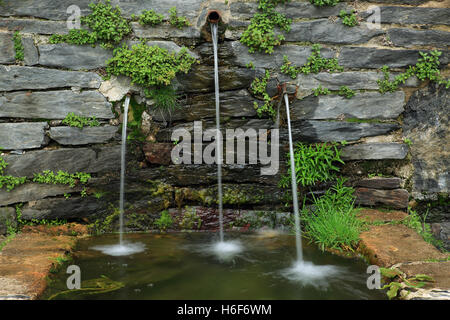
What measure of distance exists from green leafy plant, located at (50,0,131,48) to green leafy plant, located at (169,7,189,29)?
0.46m

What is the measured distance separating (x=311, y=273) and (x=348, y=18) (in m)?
2.71

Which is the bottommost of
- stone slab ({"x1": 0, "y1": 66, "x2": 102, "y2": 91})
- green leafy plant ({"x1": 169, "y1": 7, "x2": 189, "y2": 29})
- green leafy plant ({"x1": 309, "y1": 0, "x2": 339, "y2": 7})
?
→ stone slab ({"x1": 0, "y1": 66, "x2": 102, "y2": 91})

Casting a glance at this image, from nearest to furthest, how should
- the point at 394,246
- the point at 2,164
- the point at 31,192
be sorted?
the point at 394,246, the point at 2,164, the point at 31,192

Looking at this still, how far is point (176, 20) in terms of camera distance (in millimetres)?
3887

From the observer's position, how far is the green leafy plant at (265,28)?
3.89m

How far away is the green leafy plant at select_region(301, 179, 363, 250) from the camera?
3320 mm

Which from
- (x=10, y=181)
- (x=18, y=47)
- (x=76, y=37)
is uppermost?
(x=76, y=37)

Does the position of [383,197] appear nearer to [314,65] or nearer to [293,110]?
[293,110]

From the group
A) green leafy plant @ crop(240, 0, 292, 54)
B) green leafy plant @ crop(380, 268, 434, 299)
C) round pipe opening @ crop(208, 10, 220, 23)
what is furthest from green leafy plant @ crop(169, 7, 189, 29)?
green leafy plant @ crop(380, 268, 434, 299)

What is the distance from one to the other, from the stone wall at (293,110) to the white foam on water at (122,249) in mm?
504

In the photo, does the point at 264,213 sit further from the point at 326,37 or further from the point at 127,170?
the point at 326,37

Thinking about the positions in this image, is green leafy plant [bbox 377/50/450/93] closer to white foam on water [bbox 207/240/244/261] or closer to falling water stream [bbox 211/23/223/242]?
falling water stream [bbox 211/23/223/242]

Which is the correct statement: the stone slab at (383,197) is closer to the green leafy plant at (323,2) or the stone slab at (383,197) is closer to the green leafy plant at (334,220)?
the green leafy plant at (334,220)

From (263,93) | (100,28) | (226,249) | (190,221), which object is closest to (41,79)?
(100,28)
